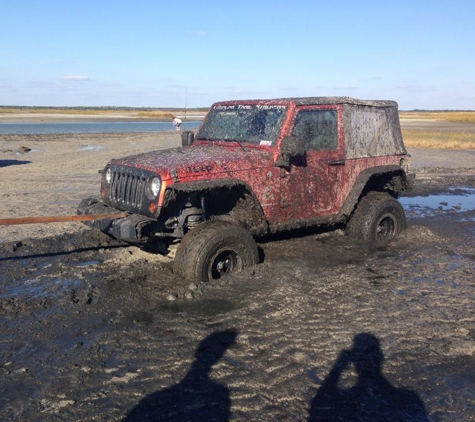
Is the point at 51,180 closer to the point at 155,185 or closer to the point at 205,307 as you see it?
the point at 155,185

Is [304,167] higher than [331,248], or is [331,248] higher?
[304,167]

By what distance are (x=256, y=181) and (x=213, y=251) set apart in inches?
42.7

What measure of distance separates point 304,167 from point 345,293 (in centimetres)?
184

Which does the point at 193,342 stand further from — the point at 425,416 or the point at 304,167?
the point at 304,167

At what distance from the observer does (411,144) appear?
25797mm

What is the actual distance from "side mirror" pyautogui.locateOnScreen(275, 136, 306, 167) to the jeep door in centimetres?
15

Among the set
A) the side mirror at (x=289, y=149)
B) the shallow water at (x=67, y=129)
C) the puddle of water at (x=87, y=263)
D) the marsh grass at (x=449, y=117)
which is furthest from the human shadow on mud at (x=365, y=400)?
the marsh grass at (x=449, y=117)

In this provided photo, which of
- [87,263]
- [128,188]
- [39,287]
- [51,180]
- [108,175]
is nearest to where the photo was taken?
[39,287]

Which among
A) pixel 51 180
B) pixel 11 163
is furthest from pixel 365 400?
pixel 11 163

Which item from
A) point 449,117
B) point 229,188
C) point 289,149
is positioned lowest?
point 229,188

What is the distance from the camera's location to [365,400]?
3.46 m

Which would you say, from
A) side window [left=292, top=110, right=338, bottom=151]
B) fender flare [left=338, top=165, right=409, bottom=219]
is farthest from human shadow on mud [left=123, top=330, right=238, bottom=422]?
fender flare [left=338, top=165, right=409, bottom=219]

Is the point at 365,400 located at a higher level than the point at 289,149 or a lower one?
lower

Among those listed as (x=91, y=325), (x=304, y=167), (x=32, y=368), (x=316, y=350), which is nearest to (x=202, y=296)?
(x=91, y=325)
